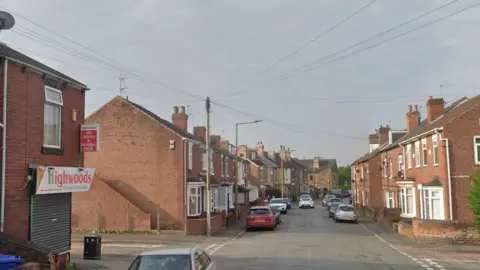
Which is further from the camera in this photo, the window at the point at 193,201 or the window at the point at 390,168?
the window at the point at 390,168

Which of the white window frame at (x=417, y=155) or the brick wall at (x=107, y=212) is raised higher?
the white window frame at (x=417, y=155)

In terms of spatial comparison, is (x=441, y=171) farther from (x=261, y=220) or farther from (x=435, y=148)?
(x=261, y=220)

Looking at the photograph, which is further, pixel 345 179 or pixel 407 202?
pixel 345 179

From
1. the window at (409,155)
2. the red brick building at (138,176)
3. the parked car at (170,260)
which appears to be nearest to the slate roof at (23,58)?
the parked car at (170,260)

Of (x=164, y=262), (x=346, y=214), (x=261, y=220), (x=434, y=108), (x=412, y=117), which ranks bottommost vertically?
(x=346, y=214)

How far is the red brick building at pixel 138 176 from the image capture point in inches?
1171

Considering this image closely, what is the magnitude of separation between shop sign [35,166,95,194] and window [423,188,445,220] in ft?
65.7

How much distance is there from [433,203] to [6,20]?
985 inches

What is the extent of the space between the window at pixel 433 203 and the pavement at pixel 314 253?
245cm

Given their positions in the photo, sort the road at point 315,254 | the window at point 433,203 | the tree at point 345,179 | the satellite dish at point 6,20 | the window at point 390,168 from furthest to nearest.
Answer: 1. the tree at point 345,179
2. the window at point 390,168
3. the window at point 433,203
4. the road at point 315,254
5. the satellite dish at point 6,20

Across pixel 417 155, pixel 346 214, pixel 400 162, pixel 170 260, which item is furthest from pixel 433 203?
pixel 170 260

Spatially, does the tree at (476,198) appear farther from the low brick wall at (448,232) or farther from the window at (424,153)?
the window at (424,153)

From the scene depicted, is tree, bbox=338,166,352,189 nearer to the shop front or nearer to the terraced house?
the terraced house

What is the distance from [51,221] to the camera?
15422 millimetres
